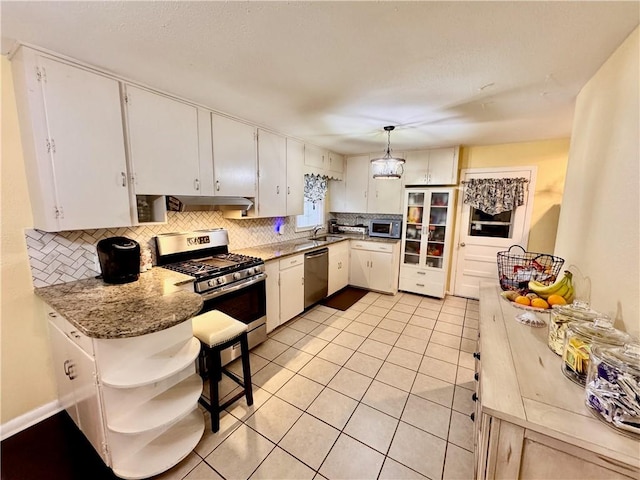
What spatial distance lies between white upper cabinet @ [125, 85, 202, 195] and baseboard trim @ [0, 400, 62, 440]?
5.55 feet

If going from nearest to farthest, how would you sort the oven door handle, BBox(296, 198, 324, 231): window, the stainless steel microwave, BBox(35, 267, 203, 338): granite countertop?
1. BBox(35, 267, 203, 338): granite countertop
2. the oven door handle
3. BBox(296, 198, 324, 231): window
4. the stainless steel microwave

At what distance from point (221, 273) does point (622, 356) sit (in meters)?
2.30

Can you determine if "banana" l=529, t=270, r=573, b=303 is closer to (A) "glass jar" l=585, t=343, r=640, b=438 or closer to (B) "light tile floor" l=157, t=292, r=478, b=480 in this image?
(A) "glass jar" l=585, t=343, r=640, b=438

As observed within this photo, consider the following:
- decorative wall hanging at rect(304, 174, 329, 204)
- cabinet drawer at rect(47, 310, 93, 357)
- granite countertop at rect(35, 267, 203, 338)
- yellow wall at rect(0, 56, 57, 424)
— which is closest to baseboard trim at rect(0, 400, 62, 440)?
yellow wall at rect(0, 56, 57, 424)

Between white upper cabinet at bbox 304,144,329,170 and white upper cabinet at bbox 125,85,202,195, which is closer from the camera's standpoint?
white upper cabinet at bbox 125,85,202,195

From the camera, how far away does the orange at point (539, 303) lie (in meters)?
1.58

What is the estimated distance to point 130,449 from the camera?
1.46 meters

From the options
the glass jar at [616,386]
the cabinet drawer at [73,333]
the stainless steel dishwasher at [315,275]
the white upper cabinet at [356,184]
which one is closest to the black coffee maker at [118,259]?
the cabinet drawer at [73,333]

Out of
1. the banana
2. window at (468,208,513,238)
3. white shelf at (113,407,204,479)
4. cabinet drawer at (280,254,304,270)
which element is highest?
window at (468,208,513,238)

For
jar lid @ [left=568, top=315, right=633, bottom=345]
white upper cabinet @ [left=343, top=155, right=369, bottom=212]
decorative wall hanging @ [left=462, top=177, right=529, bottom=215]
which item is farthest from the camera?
white upper cabinet @ [left=343, top=155, right=369, bottom=212]

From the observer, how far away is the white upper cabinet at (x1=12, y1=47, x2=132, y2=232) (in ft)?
5.12

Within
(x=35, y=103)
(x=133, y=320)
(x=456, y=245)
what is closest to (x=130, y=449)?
(x=133, y=320)

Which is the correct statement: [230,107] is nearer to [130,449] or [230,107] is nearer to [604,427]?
[130,449]

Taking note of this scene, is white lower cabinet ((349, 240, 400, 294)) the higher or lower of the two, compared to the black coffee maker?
lower
